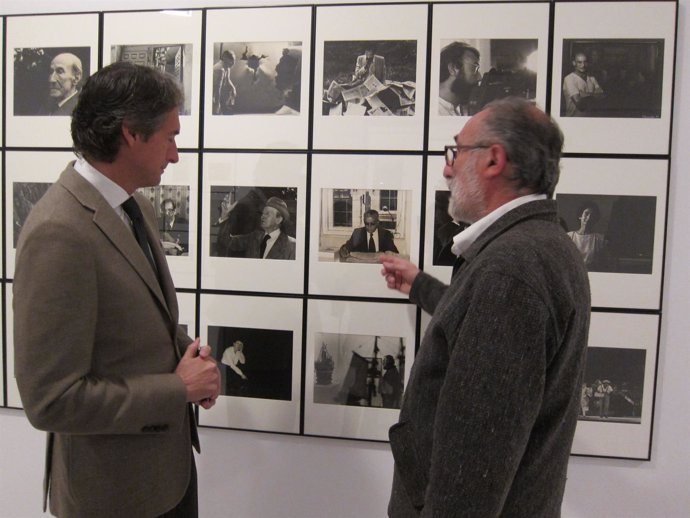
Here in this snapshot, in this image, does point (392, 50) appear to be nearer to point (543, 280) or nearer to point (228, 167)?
point (228, 167)

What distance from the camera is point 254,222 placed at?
1.56 m

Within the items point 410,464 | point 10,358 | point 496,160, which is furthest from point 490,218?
point 10,358

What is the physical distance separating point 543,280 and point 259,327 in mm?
996

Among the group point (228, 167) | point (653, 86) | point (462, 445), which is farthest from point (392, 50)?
point (462, 445)

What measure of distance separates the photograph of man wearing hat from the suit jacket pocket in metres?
0.72

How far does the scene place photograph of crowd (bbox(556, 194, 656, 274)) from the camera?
56.1 inches

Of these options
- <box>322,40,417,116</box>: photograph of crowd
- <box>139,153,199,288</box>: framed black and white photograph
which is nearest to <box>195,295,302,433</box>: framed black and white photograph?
<box>139,153,199,288</box>: framed black and white photograph

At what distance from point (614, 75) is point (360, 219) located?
0.84 m

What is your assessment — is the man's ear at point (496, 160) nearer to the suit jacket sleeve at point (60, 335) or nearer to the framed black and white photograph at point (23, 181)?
the suit jacket sleeve at point (60, 335)

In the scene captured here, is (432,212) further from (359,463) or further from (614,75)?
(359,463)

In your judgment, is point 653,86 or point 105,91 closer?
point 105,91

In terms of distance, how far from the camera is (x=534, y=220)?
0.91m

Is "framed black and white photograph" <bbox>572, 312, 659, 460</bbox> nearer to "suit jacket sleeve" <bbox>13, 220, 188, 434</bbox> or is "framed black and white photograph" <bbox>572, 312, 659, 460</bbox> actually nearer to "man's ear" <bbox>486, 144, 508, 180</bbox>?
"man's ear" <bbox>486, 144, 508, 180</bbox>

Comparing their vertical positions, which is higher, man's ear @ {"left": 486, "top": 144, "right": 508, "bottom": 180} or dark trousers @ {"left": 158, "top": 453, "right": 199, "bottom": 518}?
man's ear @ {"left": 486, "top": 144, "right": 508, "bottom": 180}
